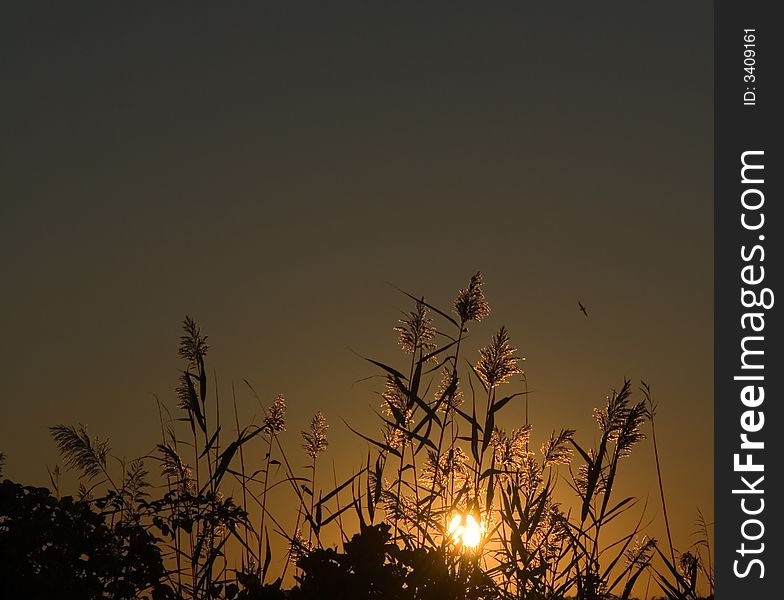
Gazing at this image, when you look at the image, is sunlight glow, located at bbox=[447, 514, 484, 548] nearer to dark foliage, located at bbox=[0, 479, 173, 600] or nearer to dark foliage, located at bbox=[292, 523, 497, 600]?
dark foliage, located at bbox=[292, 523, 497, 600]

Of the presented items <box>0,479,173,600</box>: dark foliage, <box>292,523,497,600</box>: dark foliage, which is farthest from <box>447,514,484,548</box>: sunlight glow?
<box>0,479,173,600</box>: dark foliage

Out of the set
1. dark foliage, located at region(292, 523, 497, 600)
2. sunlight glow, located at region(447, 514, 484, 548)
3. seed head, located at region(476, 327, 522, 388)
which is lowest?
dark foliage, located at region(292, 523, 497, 600)

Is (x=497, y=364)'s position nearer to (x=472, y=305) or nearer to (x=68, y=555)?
(x=472, y=305)

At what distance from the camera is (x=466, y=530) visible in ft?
15.5

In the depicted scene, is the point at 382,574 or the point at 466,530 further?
the point at 466,530

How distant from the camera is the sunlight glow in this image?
462 cm

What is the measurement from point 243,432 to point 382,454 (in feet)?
2.38

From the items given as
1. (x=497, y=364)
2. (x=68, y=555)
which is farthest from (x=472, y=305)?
(x=68, y=555)

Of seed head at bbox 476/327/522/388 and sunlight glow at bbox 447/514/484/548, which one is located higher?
seed head at bbox 476/327/522/388

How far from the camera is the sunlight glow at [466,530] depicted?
462 centimetres

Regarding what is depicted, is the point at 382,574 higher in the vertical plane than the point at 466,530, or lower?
lower

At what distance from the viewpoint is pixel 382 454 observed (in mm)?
5191
